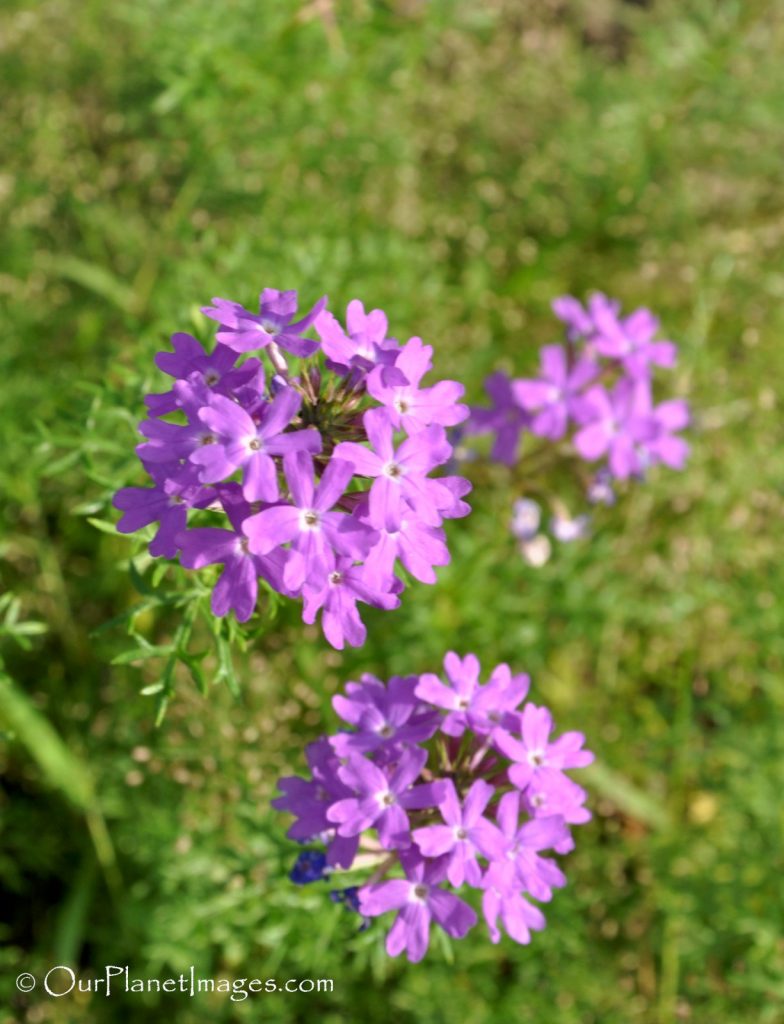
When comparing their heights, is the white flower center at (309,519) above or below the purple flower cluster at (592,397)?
below

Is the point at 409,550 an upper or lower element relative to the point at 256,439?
lower

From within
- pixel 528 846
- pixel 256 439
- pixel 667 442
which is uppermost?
pixel 667 442

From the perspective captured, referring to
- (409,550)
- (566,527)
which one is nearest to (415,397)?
(409,550)

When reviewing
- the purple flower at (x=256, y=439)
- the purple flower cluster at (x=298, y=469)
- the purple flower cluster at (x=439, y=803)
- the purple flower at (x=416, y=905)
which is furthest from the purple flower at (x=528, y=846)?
the purple flower at (x=256, y=439)

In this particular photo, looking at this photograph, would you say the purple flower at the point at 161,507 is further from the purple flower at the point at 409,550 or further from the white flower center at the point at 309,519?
the purple flower at the point at 409,550

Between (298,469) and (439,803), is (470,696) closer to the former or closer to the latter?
(439,803)

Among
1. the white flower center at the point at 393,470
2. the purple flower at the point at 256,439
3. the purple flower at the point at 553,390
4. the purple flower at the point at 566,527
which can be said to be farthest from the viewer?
the purple flower at the point at 566,527

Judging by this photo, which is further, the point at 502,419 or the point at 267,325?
the point at 502,419
